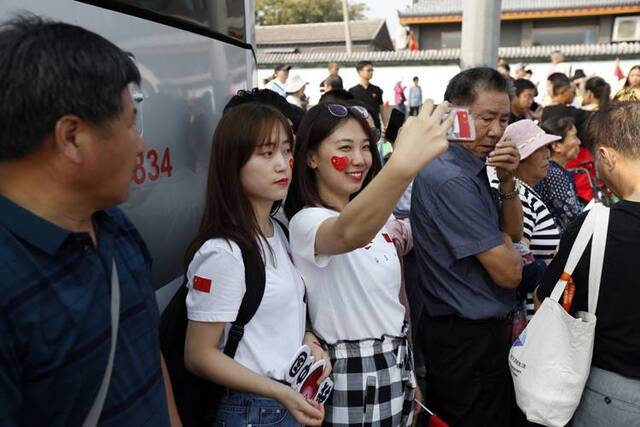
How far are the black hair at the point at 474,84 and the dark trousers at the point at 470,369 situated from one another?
2.92 feet

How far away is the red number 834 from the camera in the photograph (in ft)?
5.62

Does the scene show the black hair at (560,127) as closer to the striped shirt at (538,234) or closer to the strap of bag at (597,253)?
the striped shirt at (538,234)

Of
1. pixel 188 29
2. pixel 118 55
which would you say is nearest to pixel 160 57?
pixel 188 29

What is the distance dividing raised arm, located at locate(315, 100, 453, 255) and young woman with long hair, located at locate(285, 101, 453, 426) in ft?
0.47

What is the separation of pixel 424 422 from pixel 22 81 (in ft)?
7.88

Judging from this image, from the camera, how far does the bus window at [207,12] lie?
1.82 m

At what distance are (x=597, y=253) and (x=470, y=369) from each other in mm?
738

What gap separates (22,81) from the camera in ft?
2.93

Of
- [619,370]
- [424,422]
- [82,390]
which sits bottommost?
[424,422]

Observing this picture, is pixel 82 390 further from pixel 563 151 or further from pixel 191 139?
pixel 563 151

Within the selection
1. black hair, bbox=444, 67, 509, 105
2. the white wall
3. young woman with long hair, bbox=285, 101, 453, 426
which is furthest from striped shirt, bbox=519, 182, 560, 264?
the white wall

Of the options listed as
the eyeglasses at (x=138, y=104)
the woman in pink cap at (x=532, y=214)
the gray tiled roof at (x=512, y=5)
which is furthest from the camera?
the gray tiled roof at (x=512, y=5)

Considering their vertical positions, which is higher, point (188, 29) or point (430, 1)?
point (430, 1)

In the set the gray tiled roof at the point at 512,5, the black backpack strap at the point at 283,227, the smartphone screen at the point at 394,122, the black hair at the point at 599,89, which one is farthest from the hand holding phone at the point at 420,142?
the gray tiled roof at the point at 512,5
